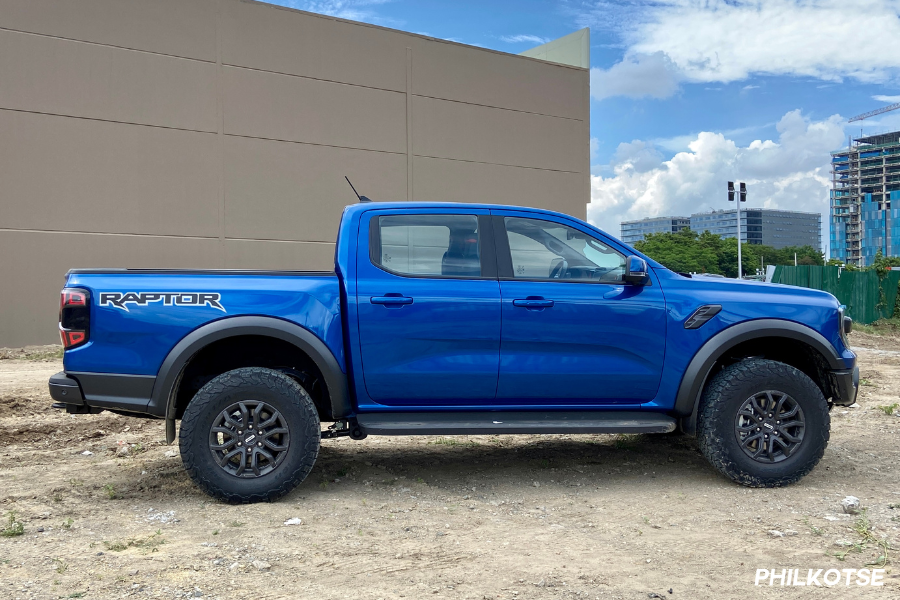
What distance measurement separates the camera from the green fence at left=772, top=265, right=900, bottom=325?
23672 millimetres

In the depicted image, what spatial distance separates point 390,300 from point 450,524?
1.45 m

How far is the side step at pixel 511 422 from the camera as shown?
5094mm

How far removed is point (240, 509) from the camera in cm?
496

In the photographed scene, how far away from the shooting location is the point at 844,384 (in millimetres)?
5539

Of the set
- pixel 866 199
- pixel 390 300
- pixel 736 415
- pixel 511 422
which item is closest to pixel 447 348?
pixel 390 300

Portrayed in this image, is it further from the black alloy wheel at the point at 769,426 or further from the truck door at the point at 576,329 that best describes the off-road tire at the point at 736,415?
the truck door at the point at 576,329

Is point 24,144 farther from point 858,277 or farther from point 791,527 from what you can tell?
point 858,277

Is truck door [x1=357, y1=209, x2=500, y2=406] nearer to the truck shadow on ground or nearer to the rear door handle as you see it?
the rear door handle

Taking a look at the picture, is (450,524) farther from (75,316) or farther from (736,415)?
(75,316)

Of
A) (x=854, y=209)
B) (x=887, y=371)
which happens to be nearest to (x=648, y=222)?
(x=854, y=209)

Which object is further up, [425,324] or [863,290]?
[425,324]

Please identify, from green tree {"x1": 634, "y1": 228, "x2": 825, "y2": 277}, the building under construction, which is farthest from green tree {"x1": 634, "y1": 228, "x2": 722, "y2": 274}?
the building under construction

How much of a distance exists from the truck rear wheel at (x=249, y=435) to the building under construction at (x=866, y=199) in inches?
7168

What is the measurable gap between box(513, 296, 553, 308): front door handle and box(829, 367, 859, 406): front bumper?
212cm
